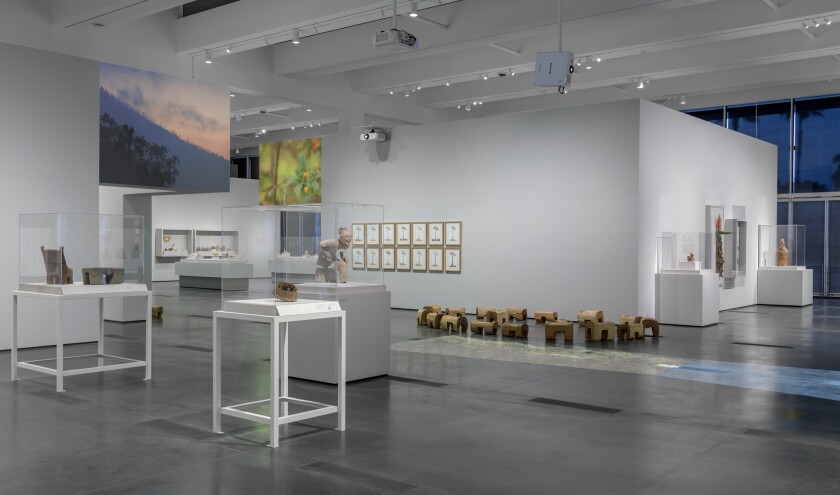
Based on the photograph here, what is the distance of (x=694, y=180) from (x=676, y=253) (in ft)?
7.37

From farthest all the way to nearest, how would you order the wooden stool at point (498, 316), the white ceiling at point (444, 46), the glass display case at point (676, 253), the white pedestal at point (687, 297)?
the glass display case at point (676, 253) < the white pedestal at point (687, 297) < the wooden stool at point (498, 316) < the white ceiling at point (444, 46)

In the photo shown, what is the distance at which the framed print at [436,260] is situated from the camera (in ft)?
53.9

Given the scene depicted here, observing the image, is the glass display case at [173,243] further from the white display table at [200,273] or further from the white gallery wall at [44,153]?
the white gallery wall at [44,153]

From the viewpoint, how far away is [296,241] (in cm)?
736

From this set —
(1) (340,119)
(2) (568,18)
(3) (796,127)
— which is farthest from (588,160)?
(3) (796,127)

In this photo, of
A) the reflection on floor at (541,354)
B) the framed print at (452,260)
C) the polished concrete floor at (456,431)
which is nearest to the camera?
the polished concrete floor at (456,431)

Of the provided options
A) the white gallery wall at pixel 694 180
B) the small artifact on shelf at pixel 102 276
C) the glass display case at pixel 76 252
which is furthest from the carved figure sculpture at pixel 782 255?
the small artifact on shelf at pixel 102 276

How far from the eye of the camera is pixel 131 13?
42.0 ft

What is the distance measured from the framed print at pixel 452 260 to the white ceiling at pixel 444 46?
412cm

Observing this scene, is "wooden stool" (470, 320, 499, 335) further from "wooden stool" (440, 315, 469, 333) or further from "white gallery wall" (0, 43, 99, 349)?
"white gallery wall" (0, 43, 99, 349)

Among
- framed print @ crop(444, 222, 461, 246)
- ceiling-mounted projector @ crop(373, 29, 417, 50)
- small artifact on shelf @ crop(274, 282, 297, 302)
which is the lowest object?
small artifact on shelf @ crop(274, 282, 297, 302)

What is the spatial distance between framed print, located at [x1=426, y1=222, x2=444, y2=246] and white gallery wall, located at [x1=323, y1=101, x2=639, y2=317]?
7.2 inches

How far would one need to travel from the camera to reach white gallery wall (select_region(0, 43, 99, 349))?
10523mm

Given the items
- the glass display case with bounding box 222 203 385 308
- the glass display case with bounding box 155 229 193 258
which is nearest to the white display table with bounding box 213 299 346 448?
the glass display case with bounding box 222 203 385 308
